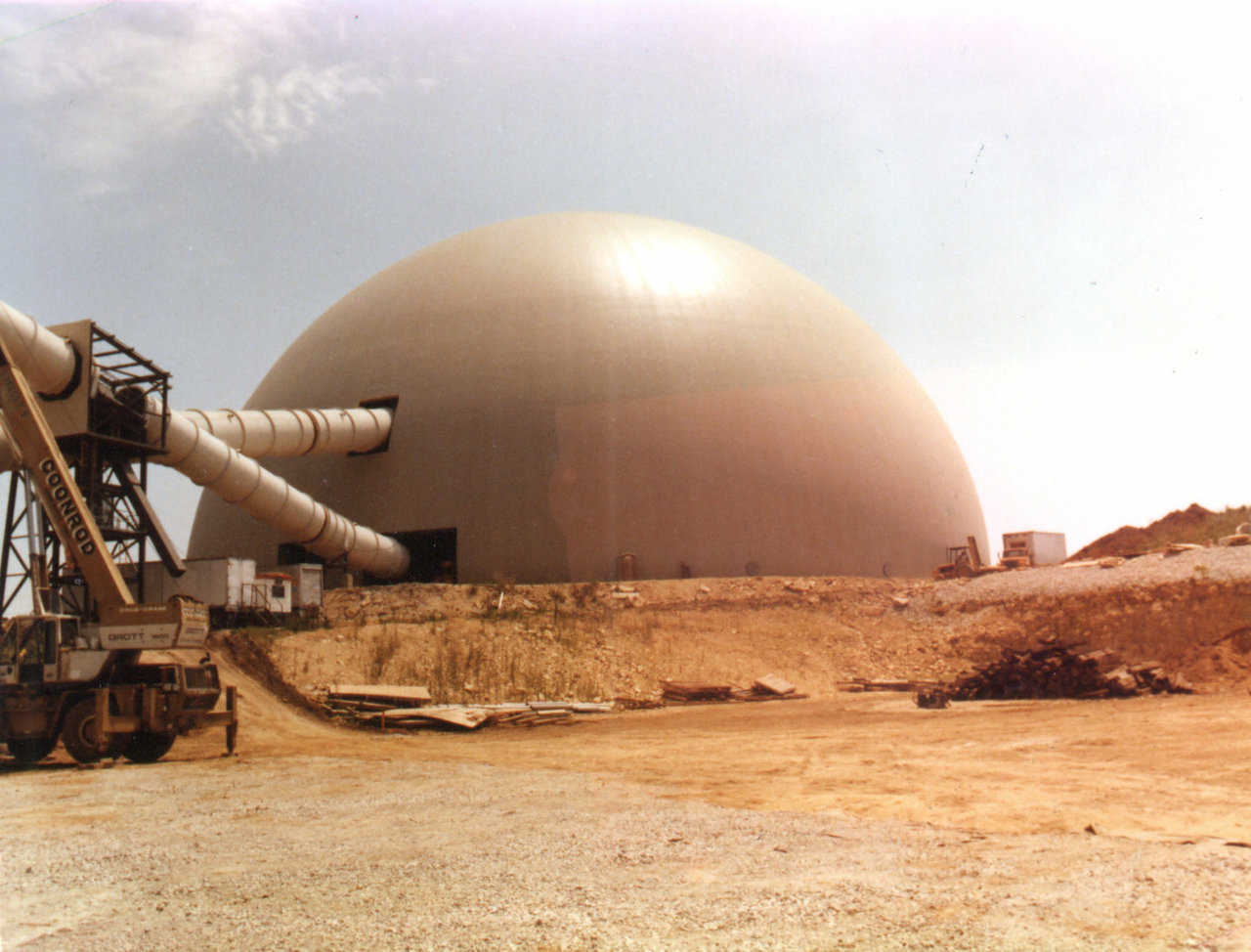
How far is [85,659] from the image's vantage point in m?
13.7

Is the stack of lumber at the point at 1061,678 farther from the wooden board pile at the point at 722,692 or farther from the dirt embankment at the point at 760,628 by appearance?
the wooden board pile at the point at 722,692

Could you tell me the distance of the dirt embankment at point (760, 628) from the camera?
21375mm

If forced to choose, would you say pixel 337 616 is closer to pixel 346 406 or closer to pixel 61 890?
pixel 346 406

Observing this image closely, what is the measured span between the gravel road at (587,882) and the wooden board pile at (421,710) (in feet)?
27.8

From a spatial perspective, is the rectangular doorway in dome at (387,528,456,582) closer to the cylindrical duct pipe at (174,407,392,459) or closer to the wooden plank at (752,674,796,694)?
the cylindrical duct pipe at (174,407,392,459)

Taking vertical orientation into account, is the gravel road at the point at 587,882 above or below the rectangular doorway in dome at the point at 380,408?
below

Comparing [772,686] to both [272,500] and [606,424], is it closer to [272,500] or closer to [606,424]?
[606,424]

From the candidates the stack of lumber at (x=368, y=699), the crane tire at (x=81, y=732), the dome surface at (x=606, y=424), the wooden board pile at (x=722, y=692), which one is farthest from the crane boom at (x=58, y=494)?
the dome surface at (x=606, y=424)

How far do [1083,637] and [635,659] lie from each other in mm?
10363

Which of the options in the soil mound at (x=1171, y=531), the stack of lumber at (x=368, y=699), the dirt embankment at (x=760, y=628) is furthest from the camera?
the soil mound at (x=1171, y=531)

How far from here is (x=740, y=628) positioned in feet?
85.1

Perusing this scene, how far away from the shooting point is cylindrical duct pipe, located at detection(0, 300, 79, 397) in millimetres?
18672

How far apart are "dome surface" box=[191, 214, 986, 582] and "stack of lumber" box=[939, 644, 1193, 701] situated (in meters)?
10.8

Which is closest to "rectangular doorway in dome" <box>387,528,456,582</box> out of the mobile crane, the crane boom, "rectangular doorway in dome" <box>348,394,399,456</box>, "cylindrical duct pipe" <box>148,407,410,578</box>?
"cylindrical duct pipe" <box>148,407,410,578</box>
